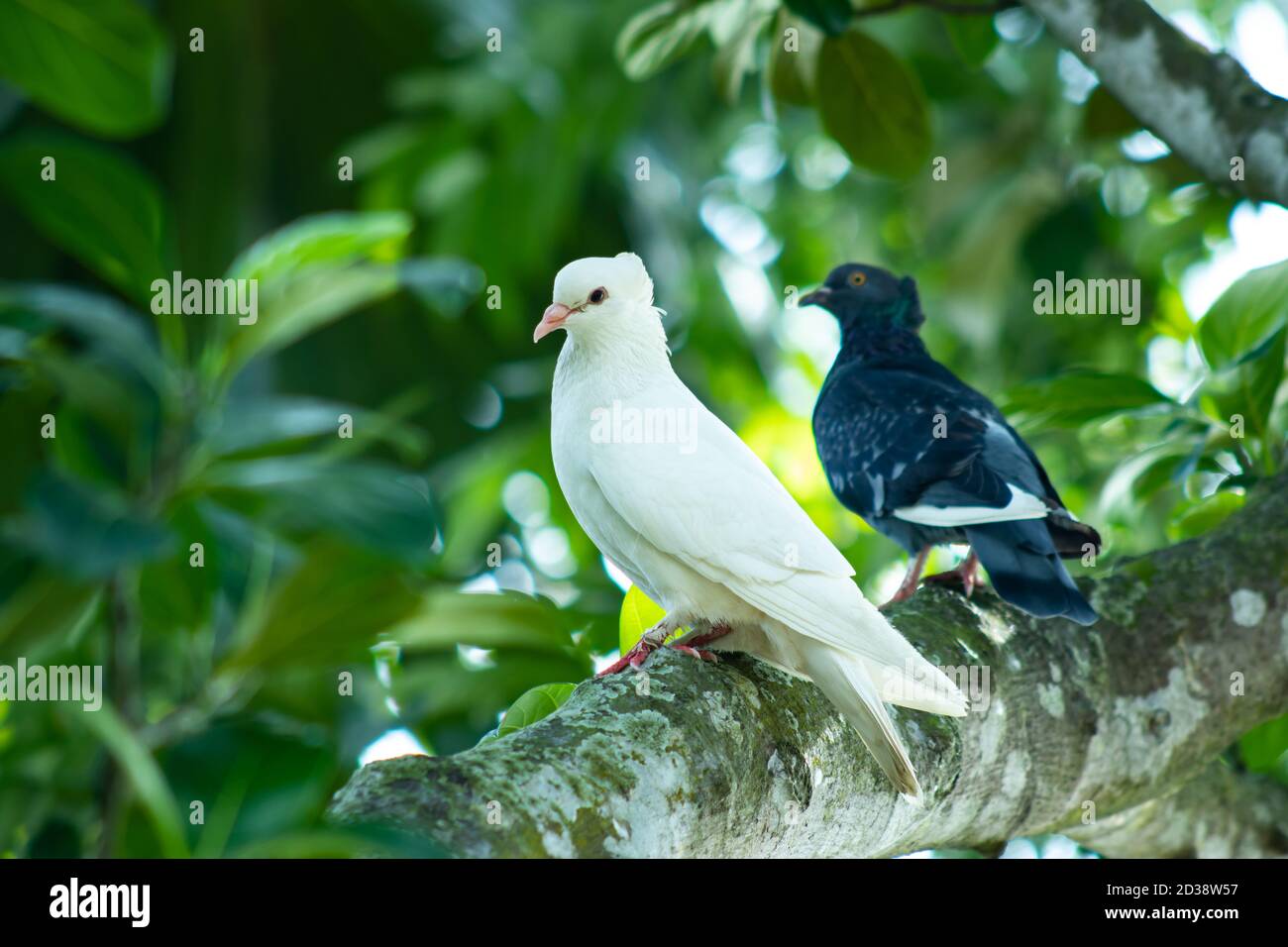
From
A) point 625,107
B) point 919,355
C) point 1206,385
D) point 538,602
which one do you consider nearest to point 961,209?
point 625,107

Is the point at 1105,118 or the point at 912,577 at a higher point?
the point at 1105,118

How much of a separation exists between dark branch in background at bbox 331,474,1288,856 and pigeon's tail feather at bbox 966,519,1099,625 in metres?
0.14

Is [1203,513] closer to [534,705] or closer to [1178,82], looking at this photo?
[1178,82]

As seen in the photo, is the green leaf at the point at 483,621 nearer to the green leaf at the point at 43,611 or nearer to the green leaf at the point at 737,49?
the green leaf at the point at 43,611

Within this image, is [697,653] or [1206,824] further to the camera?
[1206,824]

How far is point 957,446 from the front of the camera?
2639 mm

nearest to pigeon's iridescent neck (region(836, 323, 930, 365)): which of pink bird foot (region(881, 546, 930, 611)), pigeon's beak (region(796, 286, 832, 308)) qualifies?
pigeon's beak (region(796, 286, 832, 308))

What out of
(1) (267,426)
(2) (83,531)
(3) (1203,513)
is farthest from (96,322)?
(3) (1203,513)

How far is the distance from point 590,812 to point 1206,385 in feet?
6.02

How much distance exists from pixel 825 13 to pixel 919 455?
2.91 ft

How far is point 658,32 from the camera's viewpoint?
9.16ft

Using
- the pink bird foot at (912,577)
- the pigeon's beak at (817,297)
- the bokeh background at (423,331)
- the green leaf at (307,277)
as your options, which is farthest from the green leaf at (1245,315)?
the green leaf at (307,277)

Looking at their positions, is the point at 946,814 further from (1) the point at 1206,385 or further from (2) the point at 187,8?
(2) the point at 187,8

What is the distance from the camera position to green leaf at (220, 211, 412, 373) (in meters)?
2.54
